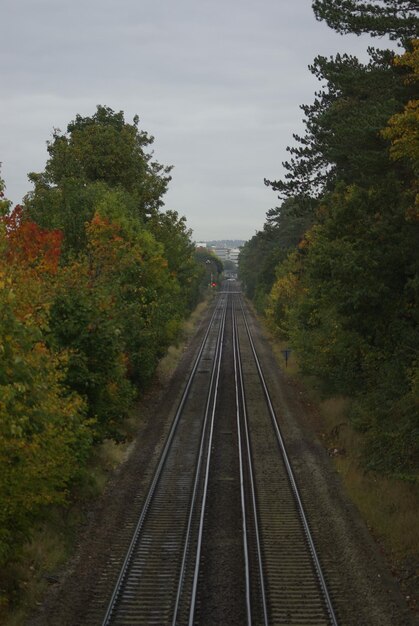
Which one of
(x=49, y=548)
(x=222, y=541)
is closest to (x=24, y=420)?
(x=49, y=548)

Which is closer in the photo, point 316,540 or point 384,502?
point 316,540

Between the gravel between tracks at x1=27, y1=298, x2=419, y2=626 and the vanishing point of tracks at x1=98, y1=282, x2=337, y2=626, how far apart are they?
392 millimetres

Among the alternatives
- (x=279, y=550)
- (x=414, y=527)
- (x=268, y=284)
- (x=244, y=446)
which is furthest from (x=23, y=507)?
(x=268, y=284)

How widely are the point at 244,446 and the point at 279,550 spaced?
8686 millimetres

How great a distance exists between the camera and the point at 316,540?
1484 centimetres

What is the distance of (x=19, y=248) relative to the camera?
23.4 m

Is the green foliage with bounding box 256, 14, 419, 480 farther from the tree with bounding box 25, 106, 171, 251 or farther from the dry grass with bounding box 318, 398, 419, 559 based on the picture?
the tree with bounding box 25, 106, 171, 251

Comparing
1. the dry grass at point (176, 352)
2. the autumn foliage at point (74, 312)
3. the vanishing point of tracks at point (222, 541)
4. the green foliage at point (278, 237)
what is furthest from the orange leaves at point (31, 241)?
the green foliage at point (278, 237)

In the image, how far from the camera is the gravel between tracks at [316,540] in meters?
11.8

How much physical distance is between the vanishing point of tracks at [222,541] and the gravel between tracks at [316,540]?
0.39 metres

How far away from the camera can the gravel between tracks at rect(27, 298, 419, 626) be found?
1178 centimetres

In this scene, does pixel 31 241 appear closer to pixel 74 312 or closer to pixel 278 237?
pixel 74 312

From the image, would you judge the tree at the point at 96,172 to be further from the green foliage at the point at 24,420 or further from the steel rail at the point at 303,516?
the green foliage at the point at 24,420

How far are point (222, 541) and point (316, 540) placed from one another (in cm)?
221
